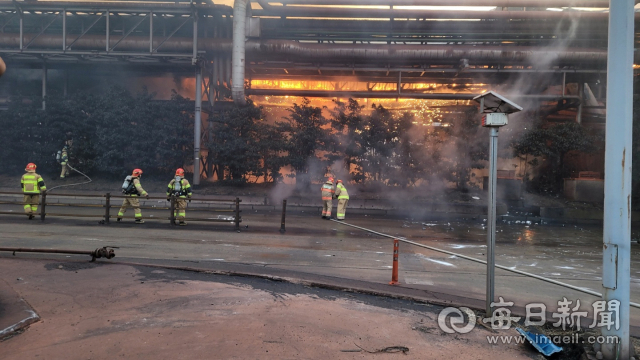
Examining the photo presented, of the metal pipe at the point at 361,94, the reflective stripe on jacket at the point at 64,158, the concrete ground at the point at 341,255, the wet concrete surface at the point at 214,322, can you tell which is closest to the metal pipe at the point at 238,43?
the metal pipe at the point at 361,94

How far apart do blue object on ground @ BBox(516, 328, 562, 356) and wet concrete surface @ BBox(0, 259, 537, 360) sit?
11cm

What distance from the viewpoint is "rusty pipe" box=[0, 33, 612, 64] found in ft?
63.4

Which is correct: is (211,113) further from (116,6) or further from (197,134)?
(116,6)

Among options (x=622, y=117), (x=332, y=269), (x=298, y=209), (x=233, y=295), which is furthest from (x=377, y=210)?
(x=622, y=117)

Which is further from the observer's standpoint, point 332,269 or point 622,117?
point 332,269

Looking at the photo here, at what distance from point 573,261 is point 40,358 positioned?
10078 millimetres

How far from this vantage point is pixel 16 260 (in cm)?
713

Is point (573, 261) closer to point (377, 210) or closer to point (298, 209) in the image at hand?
point (377, 210)

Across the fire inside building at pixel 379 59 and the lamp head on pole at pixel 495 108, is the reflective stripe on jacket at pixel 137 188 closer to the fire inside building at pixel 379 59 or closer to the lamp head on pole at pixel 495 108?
the fire inside building at pixel 379 59

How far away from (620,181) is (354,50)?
57.6 feet

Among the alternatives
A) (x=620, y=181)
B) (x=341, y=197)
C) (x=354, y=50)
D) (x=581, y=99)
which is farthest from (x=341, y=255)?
(x=581, y=99)

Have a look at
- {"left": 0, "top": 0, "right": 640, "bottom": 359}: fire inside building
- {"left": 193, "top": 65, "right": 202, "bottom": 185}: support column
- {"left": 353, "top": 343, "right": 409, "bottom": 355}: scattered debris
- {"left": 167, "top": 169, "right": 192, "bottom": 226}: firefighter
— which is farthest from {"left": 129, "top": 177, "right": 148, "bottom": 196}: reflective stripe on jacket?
{"left": 353, "top": 343, "right": 409, "bottom": 355}: scattered debris

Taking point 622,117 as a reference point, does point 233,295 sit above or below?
below

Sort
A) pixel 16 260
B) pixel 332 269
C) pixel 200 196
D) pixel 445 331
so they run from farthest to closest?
1. pixel 200 196
2. pixel 332 269
3. pixel 16 260
4. pixel 445 331
